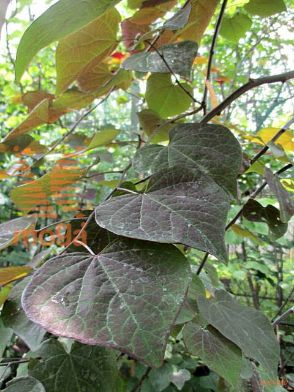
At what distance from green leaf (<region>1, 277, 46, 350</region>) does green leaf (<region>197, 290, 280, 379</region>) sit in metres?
0.18

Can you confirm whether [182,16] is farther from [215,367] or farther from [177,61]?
[215,367]

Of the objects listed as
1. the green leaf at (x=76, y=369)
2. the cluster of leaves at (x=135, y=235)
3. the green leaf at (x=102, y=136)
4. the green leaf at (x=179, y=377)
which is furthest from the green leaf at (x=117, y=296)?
the green leaf at (x=179, y=377)

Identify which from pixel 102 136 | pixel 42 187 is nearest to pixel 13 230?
pixel 42 187

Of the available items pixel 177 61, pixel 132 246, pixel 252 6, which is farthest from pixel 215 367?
pixel 252 6

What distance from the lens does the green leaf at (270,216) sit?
452 mm

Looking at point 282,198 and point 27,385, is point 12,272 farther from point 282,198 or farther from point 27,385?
point 282,198

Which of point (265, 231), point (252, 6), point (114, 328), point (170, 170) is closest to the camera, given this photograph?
point (114, 328)

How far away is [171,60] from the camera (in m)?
0.34

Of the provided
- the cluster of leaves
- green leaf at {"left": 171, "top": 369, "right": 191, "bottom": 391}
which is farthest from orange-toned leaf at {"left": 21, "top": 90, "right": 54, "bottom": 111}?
green leaf at {"left": 171, "top": 369, "right": 191, "bottom": 391}

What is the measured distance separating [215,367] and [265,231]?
38.2 inches

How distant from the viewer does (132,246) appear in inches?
10.0

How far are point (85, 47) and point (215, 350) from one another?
→ 0.36 meters

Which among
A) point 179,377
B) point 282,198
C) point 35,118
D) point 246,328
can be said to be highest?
point 35,118

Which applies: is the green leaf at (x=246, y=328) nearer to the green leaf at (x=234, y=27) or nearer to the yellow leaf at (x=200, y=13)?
the yellow leaf at (x=200, y=13)
